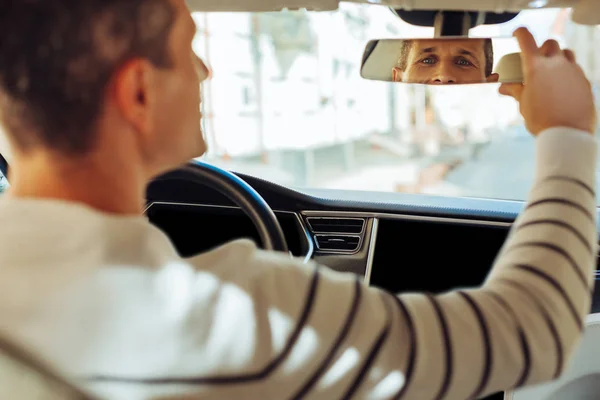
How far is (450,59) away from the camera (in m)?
0.93

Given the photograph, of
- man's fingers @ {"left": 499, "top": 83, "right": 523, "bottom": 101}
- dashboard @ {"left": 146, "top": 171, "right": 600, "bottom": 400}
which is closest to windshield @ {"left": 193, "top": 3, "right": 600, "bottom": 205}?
dashboard @ {"left": 146, "top": 171, "right": 600, "bottom": 400}

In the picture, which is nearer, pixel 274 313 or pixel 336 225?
pixel 274 313

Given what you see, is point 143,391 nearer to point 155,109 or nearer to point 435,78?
point 155,109

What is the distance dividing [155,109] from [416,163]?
2.12 metres

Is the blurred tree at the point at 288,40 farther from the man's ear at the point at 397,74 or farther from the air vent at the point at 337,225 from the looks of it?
the man's ear at the point at 397,74

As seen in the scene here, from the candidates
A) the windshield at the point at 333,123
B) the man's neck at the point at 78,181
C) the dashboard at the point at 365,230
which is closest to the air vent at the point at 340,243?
the dashboard at the point at 365,230

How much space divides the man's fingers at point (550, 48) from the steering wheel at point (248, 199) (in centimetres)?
53

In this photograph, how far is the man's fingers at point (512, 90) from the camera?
0.81 m

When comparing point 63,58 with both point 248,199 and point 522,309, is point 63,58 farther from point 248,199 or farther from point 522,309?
point 248,199

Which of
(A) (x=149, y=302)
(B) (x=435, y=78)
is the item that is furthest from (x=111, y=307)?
(B) (x=435, y=78)

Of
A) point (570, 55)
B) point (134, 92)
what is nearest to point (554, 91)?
point (570, 55)

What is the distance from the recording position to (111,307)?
0.55m

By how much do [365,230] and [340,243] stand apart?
3.2 inches

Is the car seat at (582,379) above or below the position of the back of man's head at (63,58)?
below
